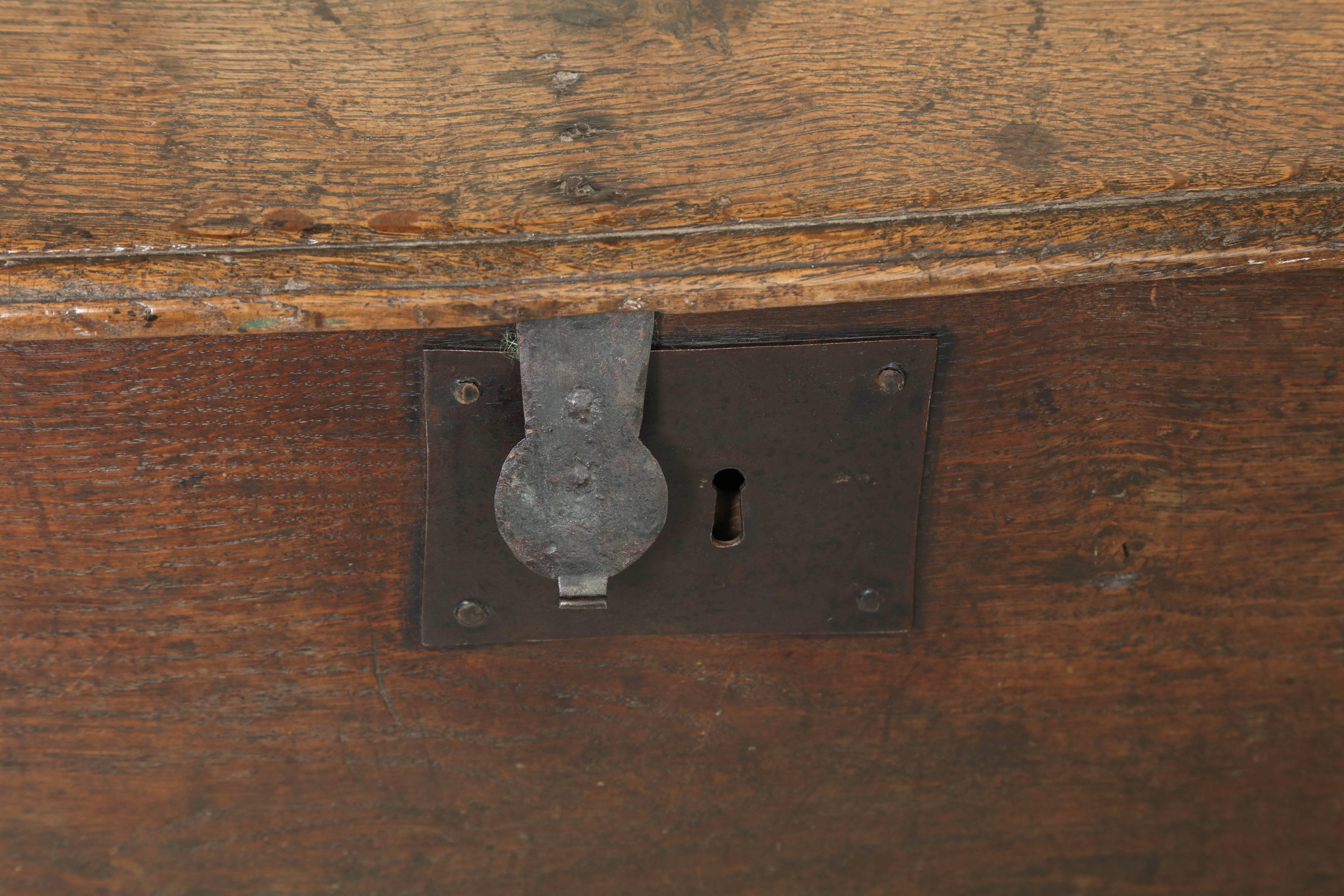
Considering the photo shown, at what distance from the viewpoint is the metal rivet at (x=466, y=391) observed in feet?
2.03

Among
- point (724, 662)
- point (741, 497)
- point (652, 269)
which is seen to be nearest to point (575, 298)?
point (652, 269)

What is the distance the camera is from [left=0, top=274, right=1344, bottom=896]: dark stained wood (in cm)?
64

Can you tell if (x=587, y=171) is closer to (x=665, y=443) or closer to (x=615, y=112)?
(x=615, y=112)

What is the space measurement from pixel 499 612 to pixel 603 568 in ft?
0.38

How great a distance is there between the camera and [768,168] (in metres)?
0.57

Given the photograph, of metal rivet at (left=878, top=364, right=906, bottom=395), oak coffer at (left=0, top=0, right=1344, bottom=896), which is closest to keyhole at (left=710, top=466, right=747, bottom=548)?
oak coffer at (left=0, top=0, right=1344, bottom=896)

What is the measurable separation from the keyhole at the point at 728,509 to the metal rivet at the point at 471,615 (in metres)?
0.18

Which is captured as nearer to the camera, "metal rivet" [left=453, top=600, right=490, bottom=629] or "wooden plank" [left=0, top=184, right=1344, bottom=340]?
"wooden plank" [left=0, top=184, right=1344, bottom=340]

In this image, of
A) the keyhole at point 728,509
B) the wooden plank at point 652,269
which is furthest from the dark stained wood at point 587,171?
the keyhole at point 728,509

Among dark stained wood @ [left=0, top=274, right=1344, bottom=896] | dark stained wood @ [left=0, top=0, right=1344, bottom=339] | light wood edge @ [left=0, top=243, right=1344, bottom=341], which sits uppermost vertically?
dark stained wood @ [left=0, top=0, right=1344, bottom=339]

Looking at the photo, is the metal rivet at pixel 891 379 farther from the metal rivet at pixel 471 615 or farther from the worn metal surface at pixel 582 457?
the metal rivet at pixel 471 615

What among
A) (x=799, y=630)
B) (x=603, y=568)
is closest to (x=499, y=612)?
(x=603, y=568)

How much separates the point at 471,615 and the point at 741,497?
0.71 ft

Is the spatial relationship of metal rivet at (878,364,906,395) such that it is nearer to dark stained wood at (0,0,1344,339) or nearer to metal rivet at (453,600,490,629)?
dark stained wood at (0,0,1344,339)
